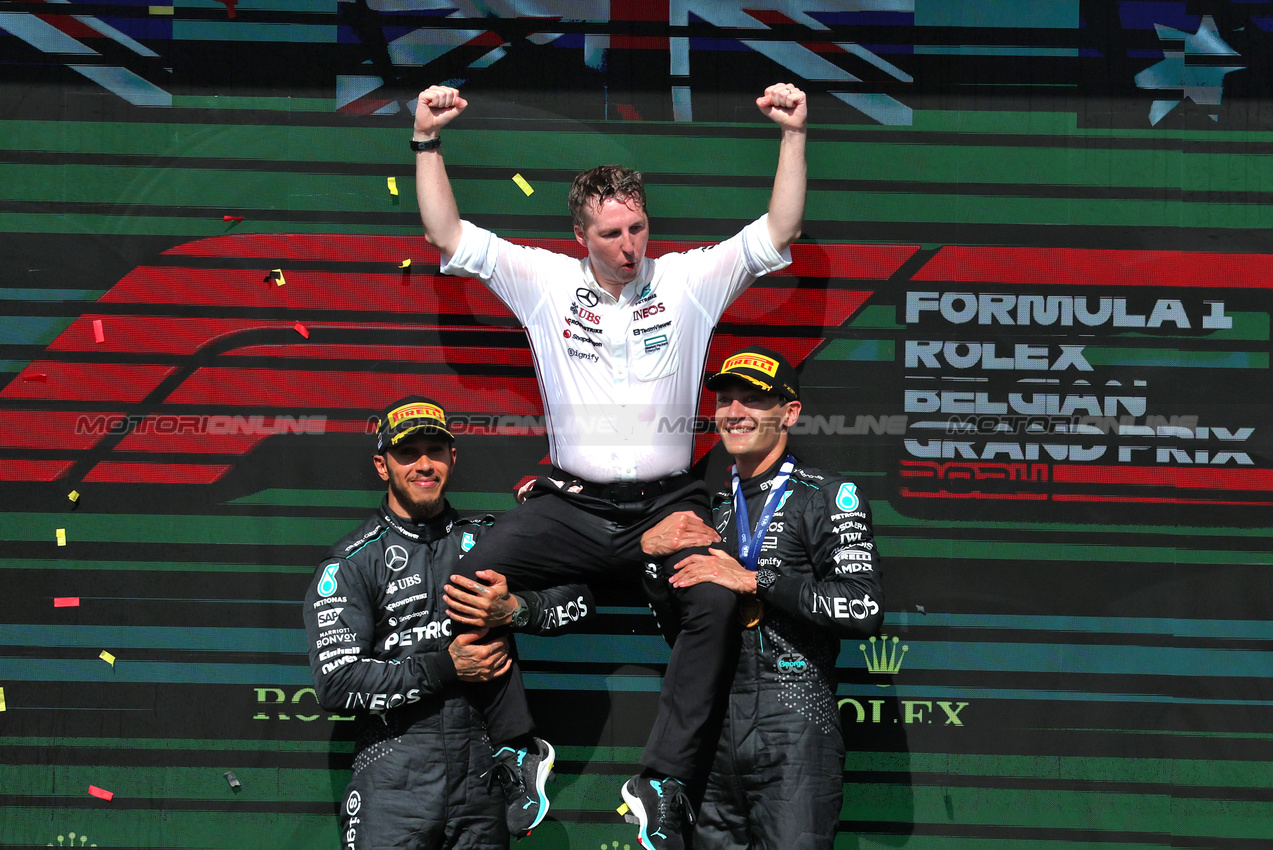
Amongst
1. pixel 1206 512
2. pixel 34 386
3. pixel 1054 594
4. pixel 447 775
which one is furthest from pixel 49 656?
pixel 1206 512

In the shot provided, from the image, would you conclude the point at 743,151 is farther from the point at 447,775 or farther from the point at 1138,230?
the point at 447,775

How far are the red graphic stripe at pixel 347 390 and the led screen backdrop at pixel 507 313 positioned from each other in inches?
0.5

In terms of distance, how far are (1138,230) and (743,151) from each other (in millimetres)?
1715

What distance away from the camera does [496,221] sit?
437cm

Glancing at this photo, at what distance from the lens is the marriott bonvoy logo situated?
4297 mm

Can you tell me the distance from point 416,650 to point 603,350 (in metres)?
1.32

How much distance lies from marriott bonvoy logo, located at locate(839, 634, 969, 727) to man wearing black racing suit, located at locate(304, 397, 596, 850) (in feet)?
4.18

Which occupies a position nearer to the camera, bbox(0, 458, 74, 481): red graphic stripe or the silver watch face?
the silver watch face

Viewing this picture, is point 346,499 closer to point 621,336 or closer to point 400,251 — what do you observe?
point 400,251

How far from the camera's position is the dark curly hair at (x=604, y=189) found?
12.3 ft

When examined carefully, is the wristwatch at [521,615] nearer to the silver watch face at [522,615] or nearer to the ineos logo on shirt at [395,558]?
the silver watch face at [522,615]

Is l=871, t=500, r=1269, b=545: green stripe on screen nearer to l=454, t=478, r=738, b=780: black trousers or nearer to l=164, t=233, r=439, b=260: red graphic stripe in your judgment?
l=454, t=478, r=738, b=780: black trousers

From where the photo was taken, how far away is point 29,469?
439 centimetres

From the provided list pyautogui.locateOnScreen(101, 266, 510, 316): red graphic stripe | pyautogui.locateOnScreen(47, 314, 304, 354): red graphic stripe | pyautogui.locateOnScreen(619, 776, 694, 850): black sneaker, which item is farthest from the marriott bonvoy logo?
pyautogui.locateOnScreen(47, 314, 304, 354): red graphic stripe
